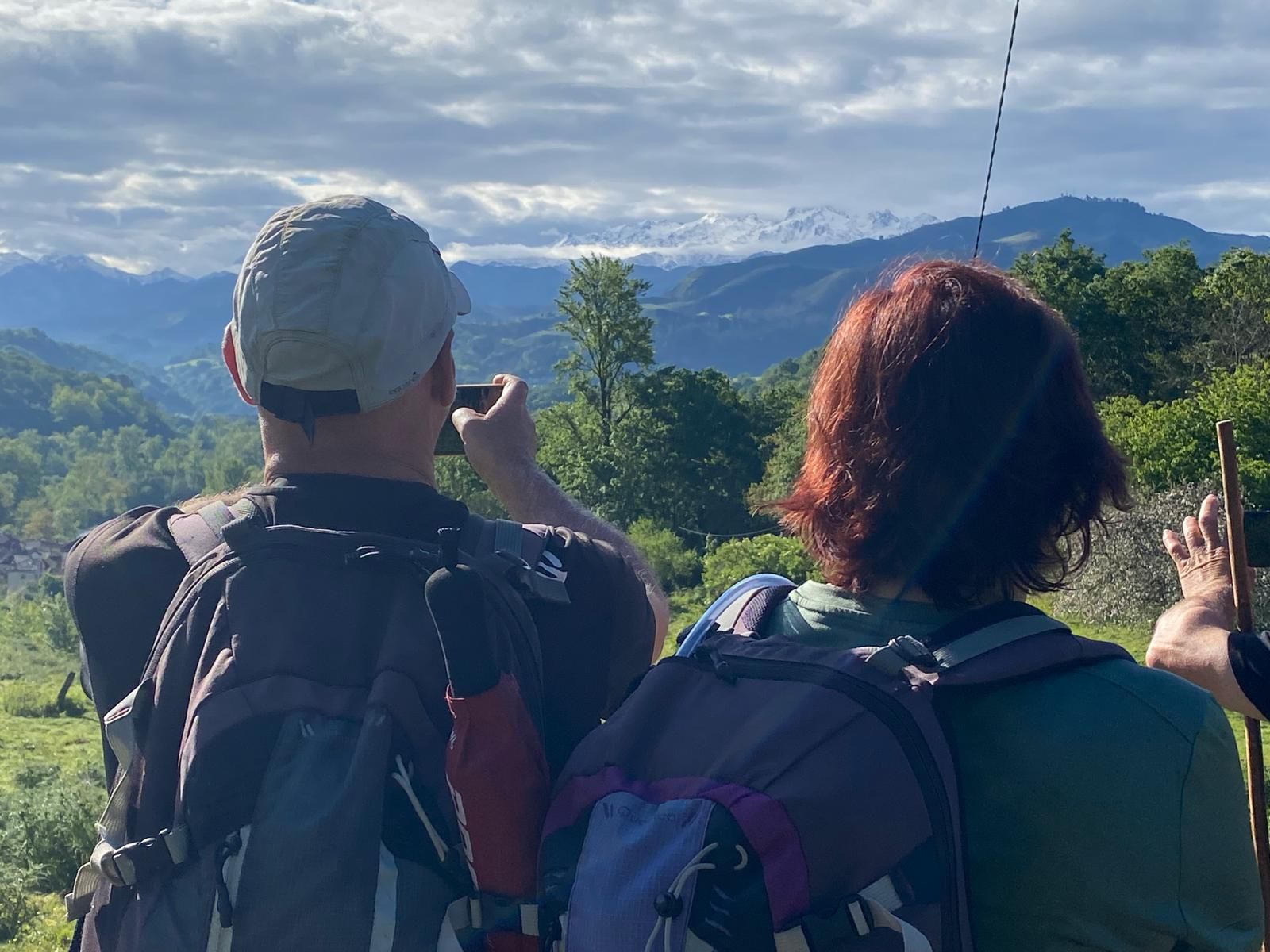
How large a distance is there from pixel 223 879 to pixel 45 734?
1871 inches

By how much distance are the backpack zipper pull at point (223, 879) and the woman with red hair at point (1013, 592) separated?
2.54 feet

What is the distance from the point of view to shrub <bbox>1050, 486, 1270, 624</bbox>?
933 inches

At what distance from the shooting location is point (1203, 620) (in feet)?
7.23

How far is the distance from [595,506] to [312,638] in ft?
148

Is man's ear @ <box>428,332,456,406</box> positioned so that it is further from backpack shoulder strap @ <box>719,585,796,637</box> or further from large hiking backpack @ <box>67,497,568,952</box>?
backpack shoulder strap @ <box>719,585,796,637</box>

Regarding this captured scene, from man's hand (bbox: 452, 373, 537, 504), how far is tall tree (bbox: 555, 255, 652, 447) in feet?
150

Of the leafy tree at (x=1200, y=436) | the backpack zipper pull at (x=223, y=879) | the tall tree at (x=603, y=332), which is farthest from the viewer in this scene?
the tall tree at (x=603, y=332)

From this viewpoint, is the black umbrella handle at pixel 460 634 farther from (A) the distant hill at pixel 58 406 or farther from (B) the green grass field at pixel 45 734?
(A) the distant hill at pixel 58 406

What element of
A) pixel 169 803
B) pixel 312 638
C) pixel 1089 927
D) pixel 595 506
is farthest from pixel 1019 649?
pixel 595 506

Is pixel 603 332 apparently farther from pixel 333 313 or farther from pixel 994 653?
pixel 994 653

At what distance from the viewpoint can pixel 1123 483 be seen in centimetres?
170

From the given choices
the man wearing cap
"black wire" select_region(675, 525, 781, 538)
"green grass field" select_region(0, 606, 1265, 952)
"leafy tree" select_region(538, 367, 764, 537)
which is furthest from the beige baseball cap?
"black wire" select_region(675, 525, 781, 538)

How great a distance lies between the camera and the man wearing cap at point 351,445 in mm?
1726

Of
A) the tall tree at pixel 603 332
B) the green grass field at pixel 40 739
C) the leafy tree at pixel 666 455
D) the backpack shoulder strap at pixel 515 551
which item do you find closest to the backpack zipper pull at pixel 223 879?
the backpack shoulder strap at pixel 515 551
